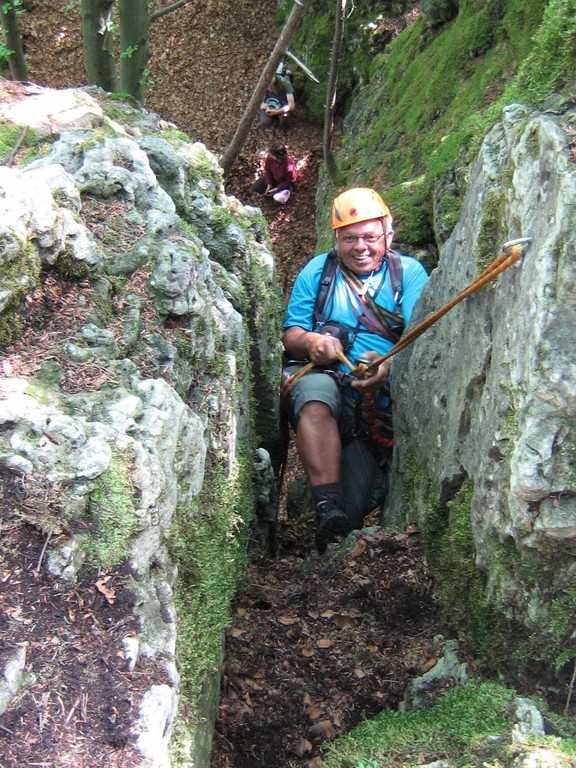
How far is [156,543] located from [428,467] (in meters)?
2.73

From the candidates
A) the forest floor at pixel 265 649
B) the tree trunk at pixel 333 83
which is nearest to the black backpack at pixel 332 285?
the forest floor at pixel 265 649

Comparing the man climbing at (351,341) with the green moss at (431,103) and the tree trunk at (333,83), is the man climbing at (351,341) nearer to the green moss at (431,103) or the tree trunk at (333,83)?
the green moss at (431,103)

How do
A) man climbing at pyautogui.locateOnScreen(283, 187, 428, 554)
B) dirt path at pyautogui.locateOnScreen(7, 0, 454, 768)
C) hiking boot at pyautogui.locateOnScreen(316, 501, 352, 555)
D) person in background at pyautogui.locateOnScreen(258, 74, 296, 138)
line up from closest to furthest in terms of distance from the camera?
1. dirt path at pyautogui.locateOnScreen(7, 0, 454, 768)
2. hiking boot at pyautogui.locateOnScreen(316, 501, 352, 555)
3. man climbing at pyautogui.locateOnScreen(283, 187, 428, 554)
4. person in background at pyautogui.locateOnScreen(258, 74, 296, 138)

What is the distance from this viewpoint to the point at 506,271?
4.28 meters

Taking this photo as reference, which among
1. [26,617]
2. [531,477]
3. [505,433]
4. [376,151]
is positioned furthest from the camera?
[376,151]

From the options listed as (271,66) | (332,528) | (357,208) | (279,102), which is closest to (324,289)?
(357,208)

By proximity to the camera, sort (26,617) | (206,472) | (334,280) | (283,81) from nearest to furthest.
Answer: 1. (26,617)
2. (206,472)
3. (334,280)
4. (283,81)

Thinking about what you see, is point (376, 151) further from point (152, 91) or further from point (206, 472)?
point (206, 472)

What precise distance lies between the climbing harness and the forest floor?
152 cm

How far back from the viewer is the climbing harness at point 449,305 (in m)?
4.02

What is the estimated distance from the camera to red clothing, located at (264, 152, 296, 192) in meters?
13.6

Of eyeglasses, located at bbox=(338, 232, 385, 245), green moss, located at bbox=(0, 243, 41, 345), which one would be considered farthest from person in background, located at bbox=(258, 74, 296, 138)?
green moss, located at bbox=(0, 243, 41, 345)

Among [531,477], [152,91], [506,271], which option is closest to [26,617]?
[531,477]

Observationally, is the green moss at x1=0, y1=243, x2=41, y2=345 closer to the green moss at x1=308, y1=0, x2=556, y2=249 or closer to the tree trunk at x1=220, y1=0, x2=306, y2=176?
the green moss at x1=308, y1=0, x2=556, y2=249
